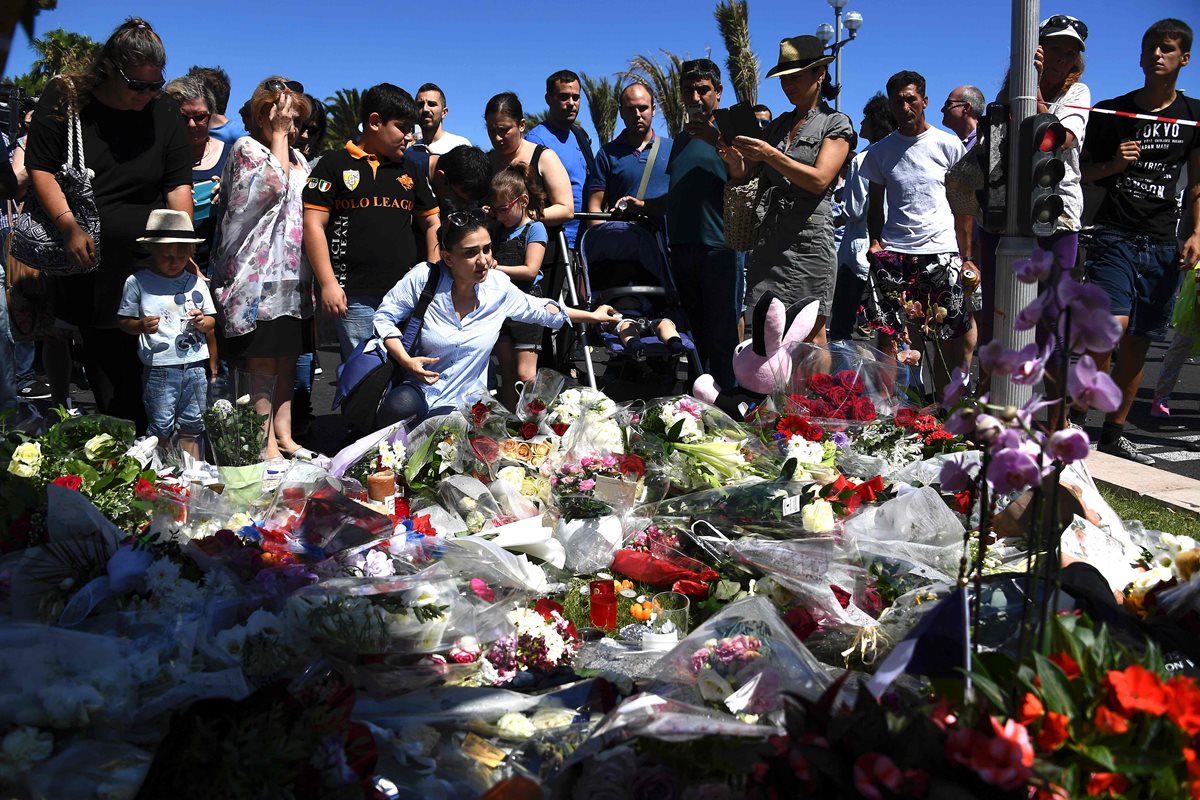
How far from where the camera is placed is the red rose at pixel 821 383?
15.9ft

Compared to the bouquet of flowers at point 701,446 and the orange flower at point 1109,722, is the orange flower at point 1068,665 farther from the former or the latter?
the bouquet of flowers at point 701,446

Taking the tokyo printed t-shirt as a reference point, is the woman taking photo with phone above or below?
above

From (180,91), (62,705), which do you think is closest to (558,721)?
(62,705)

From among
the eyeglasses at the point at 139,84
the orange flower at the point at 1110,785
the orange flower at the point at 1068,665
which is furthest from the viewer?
the eyeglasses at the point at 139,84

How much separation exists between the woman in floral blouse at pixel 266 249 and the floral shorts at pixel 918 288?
3.44 meters

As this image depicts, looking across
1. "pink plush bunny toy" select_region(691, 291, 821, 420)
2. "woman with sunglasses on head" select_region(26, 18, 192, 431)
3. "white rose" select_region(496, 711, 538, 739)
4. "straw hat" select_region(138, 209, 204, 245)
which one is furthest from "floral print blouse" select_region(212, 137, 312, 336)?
"white rose" select_region(496, 711, 538, 739)

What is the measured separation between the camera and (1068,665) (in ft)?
5.89

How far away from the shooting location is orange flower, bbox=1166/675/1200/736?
1.64 metres

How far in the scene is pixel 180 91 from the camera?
6031 millimetres

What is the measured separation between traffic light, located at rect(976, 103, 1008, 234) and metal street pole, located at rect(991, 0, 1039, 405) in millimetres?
32

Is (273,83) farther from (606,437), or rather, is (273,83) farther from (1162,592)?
(1162,592)

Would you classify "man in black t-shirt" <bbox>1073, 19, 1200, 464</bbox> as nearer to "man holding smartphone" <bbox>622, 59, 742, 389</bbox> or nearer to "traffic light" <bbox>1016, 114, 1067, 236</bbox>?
"traffic light" <bbox>1016, 114, 1067, 236</bbox>

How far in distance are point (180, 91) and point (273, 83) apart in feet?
2.76

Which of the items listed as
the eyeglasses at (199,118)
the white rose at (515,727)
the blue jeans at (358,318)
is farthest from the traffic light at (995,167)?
the eyeglasses at (199,118)
